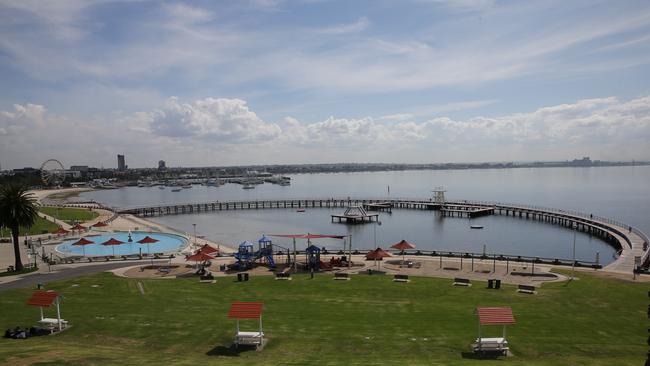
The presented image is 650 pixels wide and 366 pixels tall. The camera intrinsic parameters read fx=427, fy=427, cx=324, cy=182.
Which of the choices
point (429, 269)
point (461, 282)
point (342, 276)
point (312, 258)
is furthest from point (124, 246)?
point (461, 282)

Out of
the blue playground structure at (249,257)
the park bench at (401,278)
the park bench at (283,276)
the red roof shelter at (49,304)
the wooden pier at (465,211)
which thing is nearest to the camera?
the red roof shelter at (49,304)

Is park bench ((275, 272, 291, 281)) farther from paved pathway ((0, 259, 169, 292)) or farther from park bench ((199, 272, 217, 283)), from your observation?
paved pathway ((0, 259, 169, 292))

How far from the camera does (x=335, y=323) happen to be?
2494cm

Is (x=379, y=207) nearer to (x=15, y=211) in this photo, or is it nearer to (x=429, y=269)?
(x=429, y=269)

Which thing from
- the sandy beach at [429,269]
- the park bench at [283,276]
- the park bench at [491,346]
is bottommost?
the sandy beach at [429,269]

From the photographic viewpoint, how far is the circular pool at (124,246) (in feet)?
190

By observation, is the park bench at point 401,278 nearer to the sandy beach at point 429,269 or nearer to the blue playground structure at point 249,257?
the sandy beach at point 429,269

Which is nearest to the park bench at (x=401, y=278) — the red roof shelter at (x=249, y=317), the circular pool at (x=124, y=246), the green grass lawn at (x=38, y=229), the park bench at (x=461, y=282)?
the park bench at (x=461, y=282)

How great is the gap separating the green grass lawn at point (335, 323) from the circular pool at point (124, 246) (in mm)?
23454

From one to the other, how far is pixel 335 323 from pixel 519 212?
104900mm

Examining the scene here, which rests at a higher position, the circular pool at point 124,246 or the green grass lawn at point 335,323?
the green grass lawn at point 335,323

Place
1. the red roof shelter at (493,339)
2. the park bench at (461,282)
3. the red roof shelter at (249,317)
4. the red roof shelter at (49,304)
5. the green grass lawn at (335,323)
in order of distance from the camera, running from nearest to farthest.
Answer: the green grass lawn at (335,323) < the red roof shelter at (493,339) < the red roof shelter at (249,317) < the red roof shelter at (49,304) < the park bench at (461,282)

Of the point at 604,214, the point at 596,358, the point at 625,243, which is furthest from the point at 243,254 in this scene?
the point at 604,214

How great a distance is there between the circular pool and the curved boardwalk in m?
54.4
